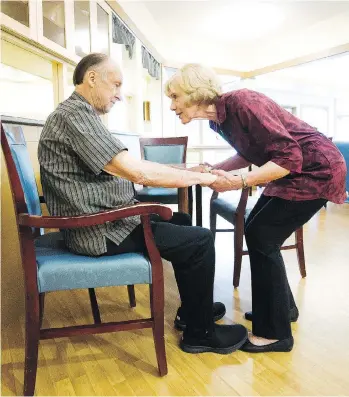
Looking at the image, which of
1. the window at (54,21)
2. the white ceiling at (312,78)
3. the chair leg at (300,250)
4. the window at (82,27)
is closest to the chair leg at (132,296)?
the chair leg at (300,250)

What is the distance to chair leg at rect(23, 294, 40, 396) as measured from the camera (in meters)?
1.32

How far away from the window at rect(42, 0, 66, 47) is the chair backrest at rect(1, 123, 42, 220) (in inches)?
63.8

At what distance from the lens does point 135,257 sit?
1393 mm

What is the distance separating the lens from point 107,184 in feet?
4.68

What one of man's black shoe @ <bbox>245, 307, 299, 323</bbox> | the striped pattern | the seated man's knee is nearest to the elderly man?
the striped pattern

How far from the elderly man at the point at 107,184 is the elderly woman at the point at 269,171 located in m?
0.20

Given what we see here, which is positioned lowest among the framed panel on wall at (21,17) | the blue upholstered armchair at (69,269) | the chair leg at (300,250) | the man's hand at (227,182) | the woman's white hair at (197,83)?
the chair leg at (300,250)

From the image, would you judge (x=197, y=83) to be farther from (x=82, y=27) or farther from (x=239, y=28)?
(x=239, y=28)

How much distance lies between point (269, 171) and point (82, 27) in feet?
9.69

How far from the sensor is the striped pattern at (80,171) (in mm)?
1293

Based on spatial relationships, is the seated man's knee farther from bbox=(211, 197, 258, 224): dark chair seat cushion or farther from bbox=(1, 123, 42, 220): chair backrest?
bbox=(1, 123, 42, 220): chair backrest

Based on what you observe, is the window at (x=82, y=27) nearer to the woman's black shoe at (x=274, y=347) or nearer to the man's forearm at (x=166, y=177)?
the man's forearm at (x=166, y=177)

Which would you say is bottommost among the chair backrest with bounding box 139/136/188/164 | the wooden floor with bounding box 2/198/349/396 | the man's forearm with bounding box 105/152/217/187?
the wooden floor with bounding box 2/198/349/396

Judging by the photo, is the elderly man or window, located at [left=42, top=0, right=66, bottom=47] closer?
the elderly man
